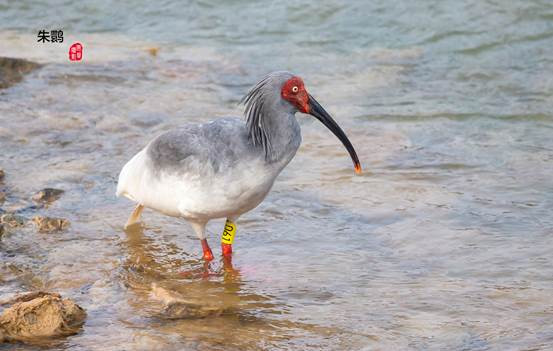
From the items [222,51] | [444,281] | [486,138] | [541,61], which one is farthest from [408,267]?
[222,51]

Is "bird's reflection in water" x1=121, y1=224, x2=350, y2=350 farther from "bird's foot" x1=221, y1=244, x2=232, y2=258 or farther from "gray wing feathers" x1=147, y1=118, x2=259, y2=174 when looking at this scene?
"gray wing feathers" x1=147, y1=118, x2=259, y2=174

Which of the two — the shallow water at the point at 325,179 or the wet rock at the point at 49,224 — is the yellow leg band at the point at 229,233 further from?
the wet rock at the point at 49,224

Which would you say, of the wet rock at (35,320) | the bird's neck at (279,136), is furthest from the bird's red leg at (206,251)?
the wet rock at (35,320)

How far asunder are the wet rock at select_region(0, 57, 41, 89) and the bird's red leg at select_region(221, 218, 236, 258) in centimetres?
647

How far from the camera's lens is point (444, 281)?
7.06m

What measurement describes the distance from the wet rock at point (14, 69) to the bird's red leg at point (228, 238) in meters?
6.47

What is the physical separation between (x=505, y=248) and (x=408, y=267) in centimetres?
90

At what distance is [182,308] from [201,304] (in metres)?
0.23

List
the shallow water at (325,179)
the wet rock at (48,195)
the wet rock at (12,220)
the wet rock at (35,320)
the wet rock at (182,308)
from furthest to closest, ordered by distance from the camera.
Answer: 1. the wet rock at (48,195)
2. the wet rock at (12,220)
3. the shallow water at (325,179)
4. the wet rock at (182,308)
5. the wet rock at (35,320)

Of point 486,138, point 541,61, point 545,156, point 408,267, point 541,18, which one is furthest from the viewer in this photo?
point 541,18

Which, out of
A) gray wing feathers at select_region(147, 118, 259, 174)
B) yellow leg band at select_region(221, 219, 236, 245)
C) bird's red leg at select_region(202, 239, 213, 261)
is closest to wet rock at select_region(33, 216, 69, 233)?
gray wing feathers at select_region(147, 118, 259, 174)

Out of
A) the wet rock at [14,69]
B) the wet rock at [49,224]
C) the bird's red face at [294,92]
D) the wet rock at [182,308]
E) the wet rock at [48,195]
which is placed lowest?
the wet rock at [182,308]

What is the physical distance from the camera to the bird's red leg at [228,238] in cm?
757

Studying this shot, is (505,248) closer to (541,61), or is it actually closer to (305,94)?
(305,94)
